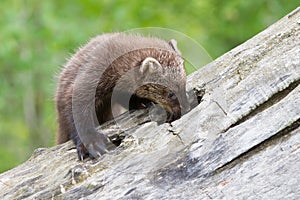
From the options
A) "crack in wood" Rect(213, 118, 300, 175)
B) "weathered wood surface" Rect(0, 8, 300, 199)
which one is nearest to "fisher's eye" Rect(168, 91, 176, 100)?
"weathered wood surface" Rect(0, 8, 300, 199)

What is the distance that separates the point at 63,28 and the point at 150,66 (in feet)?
18.2

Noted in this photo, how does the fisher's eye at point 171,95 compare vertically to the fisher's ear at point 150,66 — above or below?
below

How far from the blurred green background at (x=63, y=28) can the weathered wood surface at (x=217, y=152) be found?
4922 millimetres

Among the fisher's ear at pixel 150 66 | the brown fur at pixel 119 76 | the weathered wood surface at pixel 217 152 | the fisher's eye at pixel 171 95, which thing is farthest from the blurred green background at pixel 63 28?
the weathered wood surface at pixel 217 152

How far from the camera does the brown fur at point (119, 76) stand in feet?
15.9

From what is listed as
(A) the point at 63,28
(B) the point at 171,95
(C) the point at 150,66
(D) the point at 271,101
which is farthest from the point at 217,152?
(A) the point at 63,28

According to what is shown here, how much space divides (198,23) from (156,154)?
772 cm

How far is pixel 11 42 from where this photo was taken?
354 inches

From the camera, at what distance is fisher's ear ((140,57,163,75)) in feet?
16.0

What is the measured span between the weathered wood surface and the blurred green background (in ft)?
16.1

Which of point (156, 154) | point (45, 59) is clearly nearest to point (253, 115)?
point (156, 154)

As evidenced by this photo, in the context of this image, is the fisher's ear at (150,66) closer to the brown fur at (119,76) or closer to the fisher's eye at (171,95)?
the brown fur at (119,76)

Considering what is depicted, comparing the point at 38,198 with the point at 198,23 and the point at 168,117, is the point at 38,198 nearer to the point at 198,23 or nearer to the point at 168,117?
the point at 168,117

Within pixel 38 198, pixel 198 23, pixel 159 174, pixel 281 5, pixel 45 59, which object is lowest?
pixel 159 174
